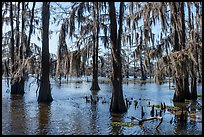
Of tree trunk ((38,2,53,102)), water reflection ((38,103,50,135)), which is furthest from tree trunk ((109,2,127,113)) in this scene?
tree trunk ((38,2,53,102))

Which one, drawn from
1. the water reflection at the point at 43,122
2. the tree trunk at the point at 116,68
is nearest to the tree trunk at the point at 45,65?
the water reflection at the point at 43,122

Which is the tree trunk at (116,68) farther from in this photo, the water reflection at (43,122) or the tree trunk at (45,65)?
the tree trunk at (45,65)

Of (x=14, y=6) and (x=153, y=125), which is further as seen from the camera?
(x=14, y=6)

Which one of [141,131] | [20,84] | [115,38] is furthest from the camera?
[20,84]

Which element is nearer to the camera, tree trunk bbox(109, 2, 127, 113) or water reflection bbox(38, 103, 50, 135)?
water reflection bbox(38, 103, 50, 135)

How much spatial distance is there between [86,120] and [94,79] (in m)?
19.7

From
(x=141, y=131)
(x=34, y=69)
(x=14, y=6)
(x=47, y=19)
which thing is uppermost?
(x=14, y=6)

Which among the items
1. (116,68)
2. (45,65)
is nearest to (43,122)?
(116,68)

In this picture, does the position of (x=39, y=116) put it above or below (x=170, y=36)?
below

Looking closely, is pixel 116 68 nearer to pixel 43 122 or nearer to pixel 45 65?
pixel 43 122

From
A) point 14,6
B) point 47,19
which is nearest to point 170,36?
point 47,19

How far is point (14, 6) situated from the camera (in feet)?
83.0

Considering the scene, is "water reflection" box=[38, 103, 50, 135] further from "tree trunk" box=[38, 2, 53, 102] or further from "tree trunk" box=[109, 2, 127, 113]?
A: "tree trunk" box=[38, 2, 53, 102]

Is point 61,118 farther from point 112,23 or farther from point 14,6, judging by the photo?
point 14,6
